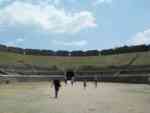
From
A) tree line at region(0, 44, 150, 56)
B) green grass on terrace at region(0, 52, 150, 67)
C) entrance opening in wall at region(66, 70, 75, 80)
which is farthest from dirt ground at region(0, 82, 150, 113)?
tree line at region(0, 44, 150, 56)

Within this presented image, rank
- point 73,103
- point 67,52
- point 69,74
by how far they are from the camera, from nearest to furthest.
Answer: point 73,103 → point 69,74 → point 67,52

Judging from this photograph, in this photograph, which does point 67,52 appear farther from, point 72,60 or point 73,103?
point 73,103

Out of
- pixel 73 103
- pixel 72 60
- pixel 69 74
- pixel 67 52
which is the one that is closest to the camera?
pixel 73 103

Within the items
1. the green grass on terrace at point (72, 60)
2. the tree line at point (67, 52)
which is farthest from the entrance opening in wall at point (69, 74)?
the tree line at point (67, 52)

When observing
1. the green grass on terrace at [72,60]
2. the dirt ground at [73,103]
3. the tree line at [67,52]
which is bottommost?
the dirt ground at [73,103]

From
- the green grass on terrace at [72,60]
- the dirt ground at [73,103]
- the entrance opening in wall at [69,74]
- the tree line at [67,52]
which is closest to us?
the dirt ground at [73,103]

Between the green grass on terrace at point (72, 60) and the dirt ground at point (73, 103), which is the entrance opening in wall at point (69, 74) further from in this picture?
the dirt ground at point (73, 103)

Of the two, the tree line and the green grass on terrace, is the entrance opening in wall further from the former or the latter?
the tree line

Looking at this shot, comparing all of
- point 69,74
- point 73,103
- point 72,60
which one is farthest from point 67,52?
point 73,103

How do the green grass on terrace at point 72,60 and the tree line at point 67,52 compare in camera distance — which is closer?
the green grass on terrace at point 72,60

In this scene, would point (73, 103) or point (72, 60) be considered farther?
point (72, 60)

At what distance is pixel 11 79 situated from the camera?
307 ft

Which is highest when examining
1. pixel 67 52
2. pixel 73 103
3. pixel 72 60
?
pixel 67 52

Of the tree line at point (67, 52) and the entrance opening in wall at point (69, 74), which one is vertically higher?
the tree line at point (67, 52)
